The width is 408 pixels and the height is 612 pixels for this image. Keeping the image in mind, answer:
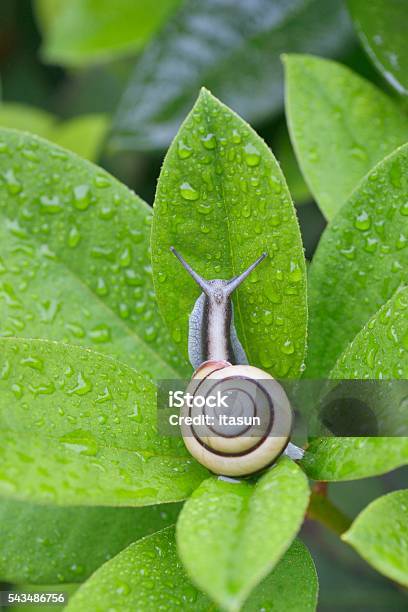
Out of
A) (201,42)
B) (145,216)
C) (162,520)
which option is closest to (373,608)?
(162,520)

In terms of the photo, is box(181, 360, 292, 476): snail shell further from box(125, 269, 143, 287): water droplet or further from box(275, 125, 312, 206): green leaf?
box(275, 125, 312, 206): green leaf

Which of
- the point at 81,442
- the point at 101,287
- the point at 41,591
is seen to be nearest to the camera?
the point at 81,442

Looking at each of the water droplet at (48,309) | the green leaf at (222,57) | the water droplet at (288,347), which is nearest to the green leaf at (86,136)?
the green leaf at (222,57)

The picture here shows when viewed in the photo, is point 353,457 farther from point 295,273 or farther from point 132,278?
point 132,278

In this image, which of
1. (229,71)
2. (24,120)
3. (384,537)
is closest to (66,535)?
(384,537)

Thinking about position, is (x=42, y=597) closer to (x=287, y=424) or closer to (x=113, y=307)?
(x=113, y=307)

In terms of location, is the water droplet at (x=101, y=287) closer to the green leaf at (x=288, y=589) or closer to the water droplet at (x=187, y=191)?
the water droplet at (x=187, y=191)
